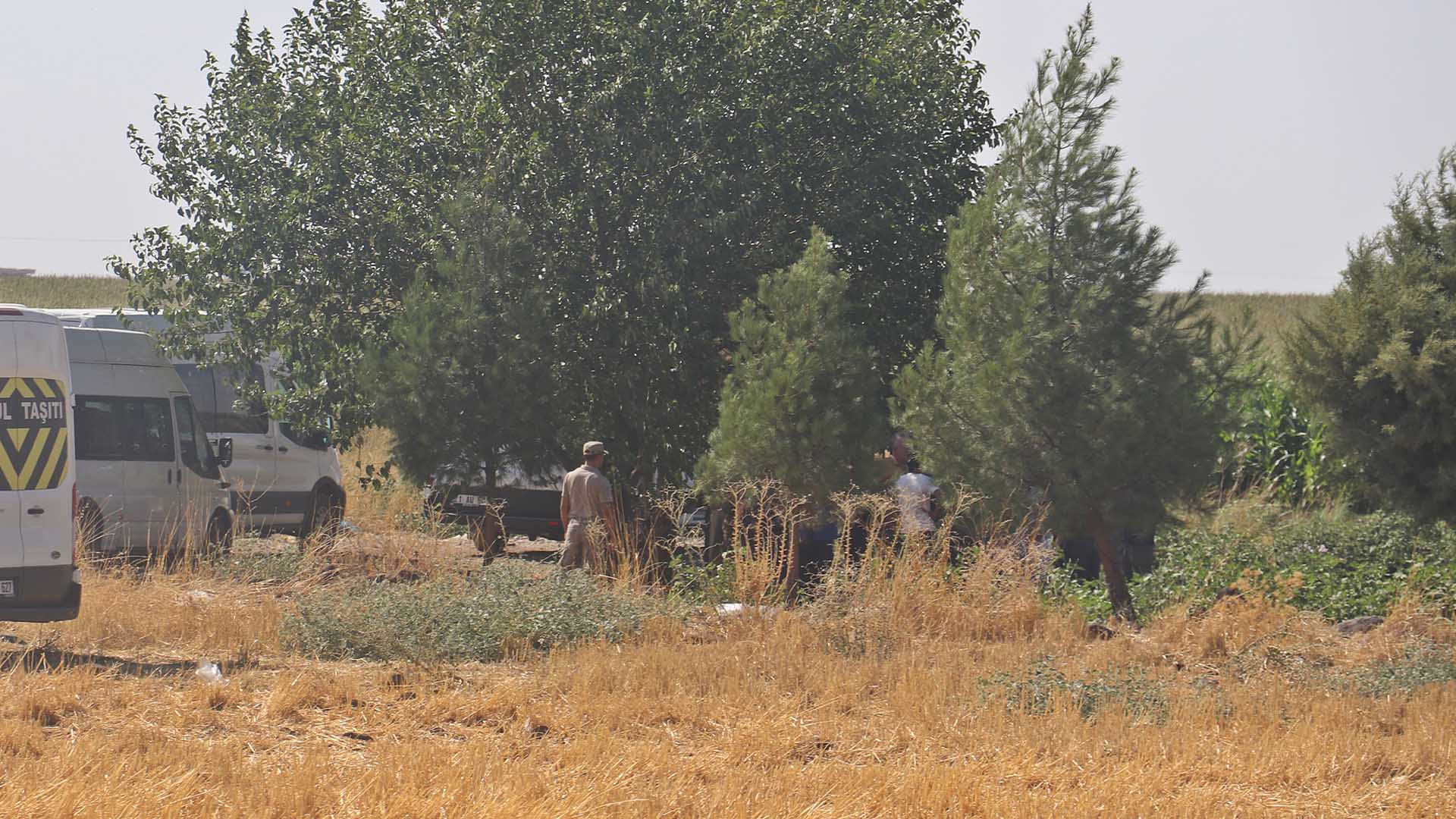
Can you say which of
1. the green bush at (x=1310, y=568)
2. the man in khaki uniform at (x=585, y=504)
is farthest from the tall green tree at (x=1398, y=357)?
the man in khaki uniform at (x=585, y=504)

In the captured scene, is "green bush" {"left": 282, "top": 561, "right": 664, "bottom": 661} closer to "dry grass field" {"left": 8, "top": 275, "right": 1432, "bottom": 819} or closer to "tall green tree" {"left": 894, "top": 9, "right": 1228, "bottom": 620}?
"dry grass field" {"left": 8, "top": 275, "right": 1432, "bottom": 819}

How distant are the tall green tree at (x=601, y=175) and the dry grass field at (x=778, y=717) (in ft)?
13.3

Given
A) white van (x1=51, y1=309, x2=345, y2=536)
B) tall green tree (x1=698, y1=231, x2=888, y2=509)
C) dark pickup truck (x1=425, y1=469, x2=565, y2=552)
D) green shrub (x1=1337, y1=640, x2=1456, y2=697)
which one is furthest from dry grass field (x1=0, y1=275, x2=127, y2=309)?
green shrub (x1=1337, y1=640, x2=1456, y2=697)

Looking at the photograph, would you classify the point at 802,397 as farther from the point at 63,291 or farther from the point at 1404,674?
the point at 63,291

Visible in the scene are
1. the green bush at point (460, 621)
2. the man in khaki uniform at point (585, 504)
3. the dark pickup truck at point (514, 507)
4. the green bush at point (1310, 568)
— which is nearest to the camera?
the green bush at point (460, 621)

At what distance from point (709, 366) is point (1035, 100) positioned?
4318 millimetres

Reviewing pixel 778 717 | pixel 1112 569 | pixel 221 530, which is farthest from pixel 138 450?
pixel 1112 569

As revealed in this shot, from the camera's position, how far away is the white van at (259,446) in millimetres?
15945

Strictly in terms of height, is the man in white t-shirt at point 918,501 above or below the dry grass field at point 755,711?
above

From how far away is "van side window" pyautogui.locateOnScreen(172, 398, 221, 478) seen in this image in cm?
1450

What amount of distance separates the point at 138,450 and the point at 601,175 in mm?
5372

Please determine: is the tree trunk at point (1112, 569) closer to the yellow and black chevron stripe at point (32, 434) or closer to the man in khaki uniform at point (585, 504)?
the man in khaki uniform at point (585, 504)

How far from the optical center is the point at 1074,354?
33.6 feet

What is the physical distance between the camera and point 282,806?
18.4 ft
